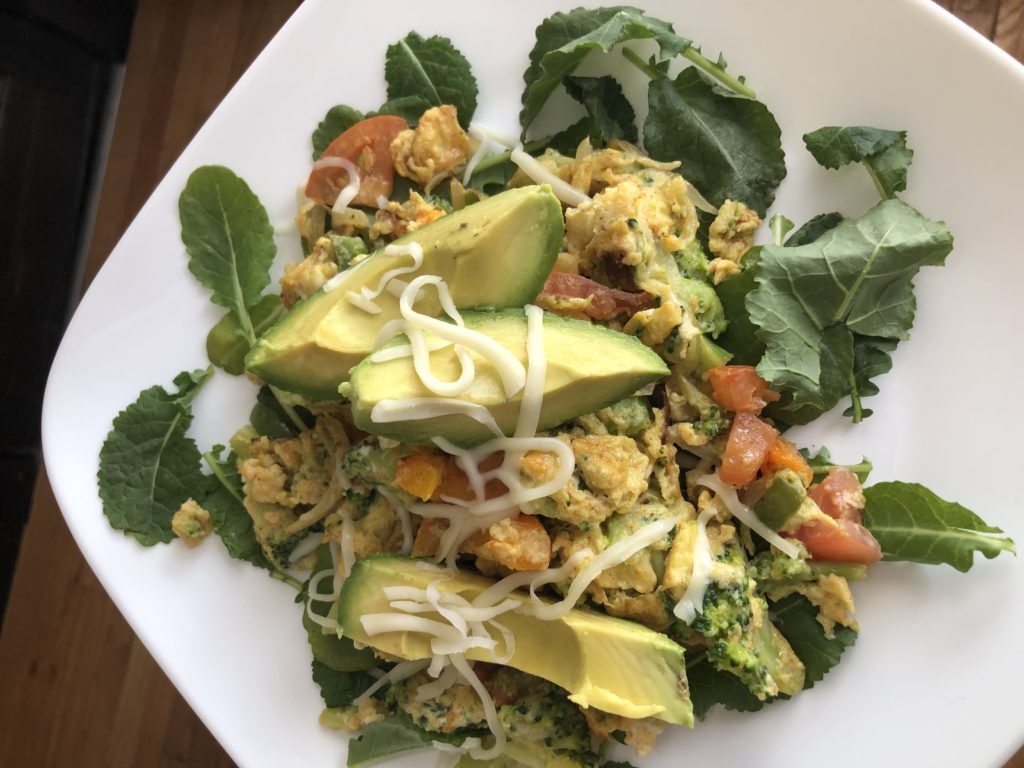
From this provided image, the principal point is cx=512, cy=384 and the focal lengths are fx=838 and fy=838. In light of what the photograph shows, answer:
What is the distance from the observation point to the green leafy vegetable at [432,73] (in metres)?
2.22

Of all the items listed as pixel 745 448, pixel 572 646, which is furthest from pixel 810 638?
pixel 572 646

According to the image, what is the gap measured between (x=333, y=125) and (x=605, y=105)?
2.42 ft

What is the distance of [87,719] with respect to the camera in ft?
9.29

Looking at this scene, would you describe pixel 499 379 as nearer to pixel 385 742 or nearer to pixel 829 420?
pixel 829 420

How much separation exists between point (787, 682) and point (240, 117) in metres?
1.98

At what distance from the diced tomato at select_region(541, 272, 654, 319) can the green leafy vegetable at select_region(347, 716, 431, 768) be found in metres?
1.13

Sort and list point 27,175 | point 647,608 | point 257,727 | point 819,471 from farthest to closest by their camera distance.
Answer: point 27,175
point 257,727
point 819,471
point 647,608

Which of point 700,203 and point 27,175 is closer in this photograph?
point 700,203

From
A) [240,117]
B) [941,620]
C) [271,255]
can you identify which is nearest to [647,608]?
[941,620]

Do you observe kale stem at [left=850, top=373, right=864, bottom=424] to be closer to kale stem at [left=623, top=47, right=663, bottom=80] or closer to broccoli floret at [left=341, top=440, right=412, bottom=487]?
kale stem at [left=623, top=47, right=663, bottom=80]

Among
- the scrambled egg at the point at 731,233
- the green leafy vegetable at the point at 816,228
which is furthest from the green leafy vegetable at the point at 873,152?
the scrambled egg at the point at 731,233

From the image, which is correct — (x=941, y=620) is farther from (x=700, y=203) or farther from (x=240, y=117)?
(x=240, y=117)

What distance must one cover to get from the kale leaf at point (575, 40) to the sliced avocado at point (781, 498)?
3.35ft

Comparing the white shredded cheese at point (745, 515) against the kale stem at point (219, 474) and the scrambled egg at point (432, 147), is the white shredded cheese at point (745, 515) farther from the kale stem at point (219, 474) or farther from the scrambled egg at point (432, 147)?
the kale stem at point (219, 474)
